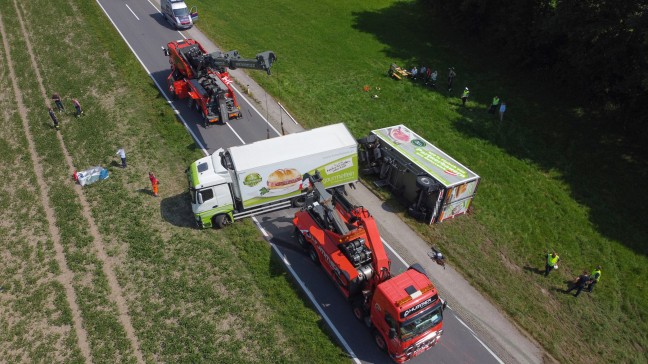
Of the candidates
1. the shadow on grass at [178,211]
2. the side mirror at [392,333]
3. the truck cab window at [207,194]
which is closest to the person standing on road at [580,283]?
the side mirror at [392,333]

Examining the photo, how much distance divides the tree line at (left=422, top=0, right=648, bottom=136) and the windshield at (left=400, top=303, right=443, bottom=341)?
73.0 feet

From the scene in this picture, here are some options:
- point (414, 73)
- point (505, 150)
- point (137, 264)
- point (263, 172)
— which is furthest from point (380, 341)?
point (414, 73)

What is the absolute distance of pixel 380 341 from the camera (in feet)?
52.1

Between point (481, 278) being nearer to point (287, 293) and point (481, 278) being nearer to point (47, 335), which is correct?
point (287, 293)

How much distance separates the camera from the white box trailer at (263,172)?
20172 millimetres

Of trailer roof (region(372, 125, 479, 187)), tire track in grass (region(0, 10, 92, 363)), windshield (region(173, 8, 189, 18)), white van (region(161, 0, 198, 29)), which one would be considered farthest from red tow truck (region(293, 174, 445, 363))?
windshield (region(173, 8, 189, 18))

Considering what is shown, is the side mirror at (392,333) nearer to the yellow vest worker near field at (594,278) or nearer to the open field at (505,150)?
the open field at (505,150)

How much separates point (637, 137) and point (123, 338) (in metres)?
33.5


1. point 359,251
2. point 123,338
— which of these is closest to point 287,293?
point 359,251

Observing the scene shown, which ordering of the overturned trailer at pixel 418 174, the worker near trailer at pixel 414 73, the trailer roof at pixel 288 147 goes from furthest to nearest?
the worker near trailer at pixel 414 73, the overturned trailer at pixel 418 174, the trailer roof at pixel 288 147

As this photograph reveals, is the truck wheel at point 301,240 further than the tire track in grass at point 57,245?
Yes

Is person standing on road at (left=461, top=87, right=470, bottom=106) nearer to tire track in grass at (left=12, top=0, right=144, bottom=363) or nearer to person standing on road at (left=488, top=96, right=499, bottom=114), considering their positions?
person standing on road at (left=488, top=96, right=499, bottom=114)

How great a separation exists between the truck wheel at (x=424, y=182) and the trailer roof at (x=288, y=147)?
380 cm

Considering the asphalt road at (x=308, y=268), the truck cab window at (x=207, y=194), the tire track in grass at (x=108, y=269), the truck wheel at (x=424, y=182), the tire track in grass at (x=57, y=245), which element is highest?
the truck wheel at (x=424, y=182)
